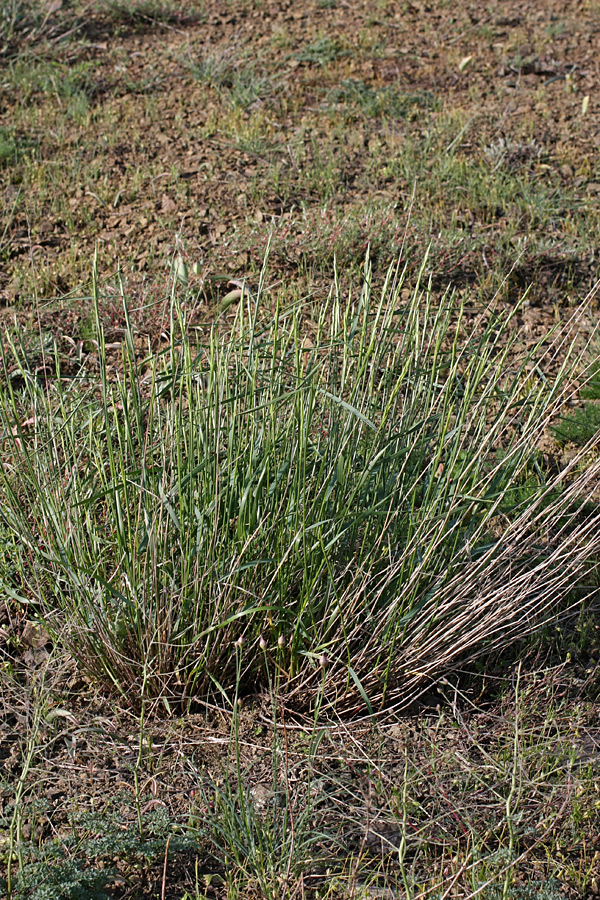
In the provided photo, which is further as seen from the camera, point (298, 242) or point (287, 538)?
point (298, 242)

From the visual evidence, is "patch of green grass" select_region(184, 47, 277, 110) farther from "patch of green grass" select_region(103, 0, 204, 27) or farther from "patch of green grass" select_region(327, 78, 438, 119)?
"patch of green grass" select_region(103, 0, 204, 27)

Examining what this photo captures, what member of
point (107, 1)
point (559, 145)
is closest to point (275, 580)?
point (559, 145)

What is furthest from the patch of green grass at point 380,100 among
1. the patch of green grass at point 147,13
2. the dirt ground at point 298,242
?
the patch of green grass at point 147,13

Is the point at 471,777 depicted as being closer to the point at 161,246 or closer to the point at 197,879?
the point at 197,879

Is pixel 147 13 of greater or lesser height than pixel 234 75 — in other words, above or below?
above

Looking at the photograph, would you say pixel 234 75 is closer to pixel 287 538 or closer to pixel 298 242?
pixel 298 242

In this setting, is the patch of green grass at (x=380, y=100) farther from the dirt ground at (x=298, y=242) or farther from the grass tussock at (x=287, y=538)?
the grass tussock at (x=287, y=538)

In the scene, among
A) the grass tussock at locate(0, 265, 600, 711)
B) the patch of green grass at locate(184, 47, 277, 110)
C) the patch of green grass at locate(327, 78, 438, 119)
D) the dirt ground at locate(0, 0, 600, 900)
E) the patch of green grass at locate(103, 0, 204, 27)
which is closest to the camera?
the dirt ground at locate(0, 0, 600, 900)

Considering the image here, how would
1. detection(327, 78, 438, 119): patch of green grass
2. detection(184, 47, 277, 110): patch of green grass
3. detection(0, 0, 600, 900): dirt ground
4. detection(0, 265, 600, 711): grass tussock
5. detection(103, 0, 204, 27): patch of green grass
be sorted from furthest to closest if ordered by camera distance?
1. detection(103, 0, 204, 27): patch of green grass
2. detection(184, 47, 277, 110): patch of green grass
3. detection(327, 78, 438, 119): patch of green grass
4. detection(0, 265, 600, 711): grass tussock
5. detection(0, 0, 600, 900): dirt ground

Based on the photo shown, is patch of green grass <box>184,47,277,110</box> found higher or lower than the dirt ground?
higher

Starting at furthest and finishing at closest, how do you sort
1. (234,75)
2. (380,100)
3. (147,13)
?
1. (147,13)
2. (234,75)
3. (380,100)

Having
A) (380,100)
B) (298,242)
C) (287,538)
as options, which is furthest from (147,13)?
(287,538)

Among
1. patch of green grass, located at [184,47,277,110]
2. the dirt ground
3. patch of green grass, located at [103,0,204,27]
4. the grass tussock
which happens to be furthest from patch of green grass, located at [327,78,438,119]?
the grass tussock

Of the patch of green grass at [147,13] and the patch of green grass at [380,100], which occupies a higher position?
the patch of green grass at [147,13]
